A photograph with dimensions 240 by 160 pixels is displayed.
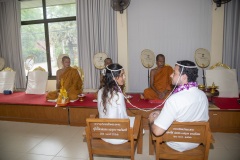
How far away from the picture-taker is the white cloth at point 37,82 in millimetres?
4613

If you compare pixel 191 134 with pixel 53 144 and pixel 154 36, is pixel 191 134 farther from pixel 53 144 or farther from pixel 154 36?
pixel 154 36

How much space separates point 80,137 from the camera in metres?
3.04

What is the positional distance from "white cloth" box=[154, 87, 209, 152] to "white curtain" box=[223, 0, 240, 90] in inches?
141

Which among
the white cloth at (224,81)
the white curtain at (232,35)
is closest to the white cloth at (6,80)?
the white cloth at (224,81)

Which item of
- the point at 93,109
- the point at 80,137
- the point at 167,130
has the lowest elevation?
the point at 80,137

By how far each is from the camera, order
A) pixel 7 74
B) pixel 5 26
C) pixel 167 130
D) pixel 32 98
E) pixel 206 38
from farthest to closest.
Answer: pixel 5 26 → pixel 7 74 → pixel 206 38 → pixel 32 98 → pixel 167 130

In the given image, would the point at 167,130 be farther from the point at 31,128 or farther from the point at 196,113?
the point at 31,128

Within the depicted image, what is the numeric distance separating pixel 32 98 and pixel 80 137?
1.76 metres

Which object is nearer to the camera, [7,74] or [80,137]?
[80,137]

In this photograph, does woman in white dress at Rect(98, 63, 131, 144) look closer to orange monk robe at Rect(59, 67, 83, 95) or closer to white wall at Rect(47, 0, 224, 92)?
orange monk robe at Rect(59, 67, 83, 95)

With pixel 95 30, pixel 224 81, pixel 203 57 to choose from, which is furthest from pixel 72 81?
pixel 224 81

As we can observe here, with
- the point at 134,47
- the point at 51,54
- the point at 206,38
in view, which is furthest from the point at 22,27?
the point at 206,38

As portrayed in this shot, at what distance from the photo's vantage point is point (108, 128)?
5.42ft

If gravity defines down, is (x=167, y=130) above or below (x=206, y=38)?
below
